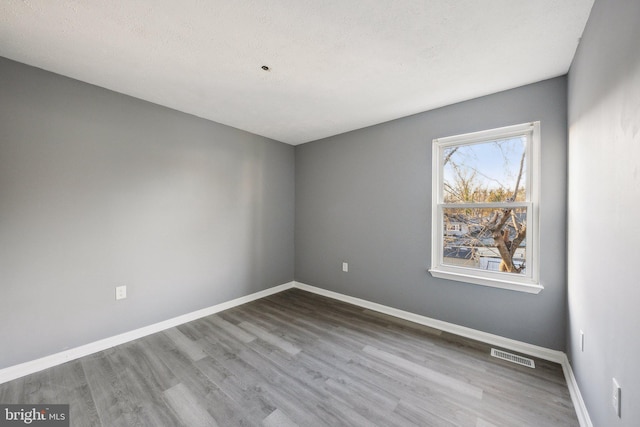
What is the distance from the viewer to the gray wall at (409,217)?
79.4 inches

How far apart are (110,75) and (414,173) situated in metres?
3.04

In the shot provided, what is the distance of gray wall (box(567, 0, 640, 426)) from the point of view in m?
0.92

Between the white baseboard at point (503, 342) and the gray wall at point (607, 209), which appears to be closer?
the gray wall at point (607, 209)

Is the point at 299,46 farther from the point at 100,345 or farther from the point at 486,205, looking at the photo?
the point at 100,345

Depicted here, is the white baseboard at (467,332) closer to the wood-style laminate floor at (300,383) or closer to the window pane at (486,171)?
the wood-style laminate floor at (300,383)

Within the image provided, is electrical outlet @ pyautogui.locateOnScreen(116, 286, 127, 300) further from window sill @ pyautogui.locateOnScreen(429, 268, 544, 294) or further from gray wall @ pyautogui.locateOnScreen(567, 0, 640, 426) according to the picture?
gray wall @ pyautogui.locateOnScreen(567, 0, 640, 426)

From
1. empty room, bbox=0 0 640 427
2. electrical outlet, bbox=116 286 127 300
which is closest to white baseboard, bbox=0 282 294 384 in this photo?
empty room, bbox=0 0 640 427

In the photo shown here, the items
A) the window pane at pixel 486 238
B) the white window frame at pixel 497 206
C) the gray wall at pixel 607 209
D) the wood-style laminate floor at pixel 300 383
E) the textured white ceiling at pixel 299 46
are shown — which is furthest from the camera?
the window pane at pixel 486 238

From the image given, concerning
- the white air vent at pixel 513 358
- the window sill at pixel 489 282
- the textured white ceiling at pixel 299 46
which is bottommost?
the white air vent at pixel 513 358

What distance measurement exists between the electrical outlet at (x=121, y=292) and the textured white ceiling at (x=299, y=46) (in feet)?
6.19

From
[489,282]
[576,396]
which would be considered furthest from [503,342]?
[576,396]

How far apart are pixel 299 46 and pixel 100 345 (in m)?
3.04

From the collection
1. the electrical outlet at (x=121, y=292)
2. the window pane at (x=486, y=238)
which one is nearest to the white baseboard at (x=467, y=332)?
the window pane at (x=486, y=238)

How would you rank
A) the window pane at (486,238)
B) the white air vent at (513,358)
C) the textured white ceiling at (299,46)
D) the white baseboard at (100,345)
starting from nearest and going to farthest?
1. the textured white ceiling at (299,46)
2. the white baseboard at (100,345)
3. the white air vent at (513,358)
4. the window pane at (486,238)
